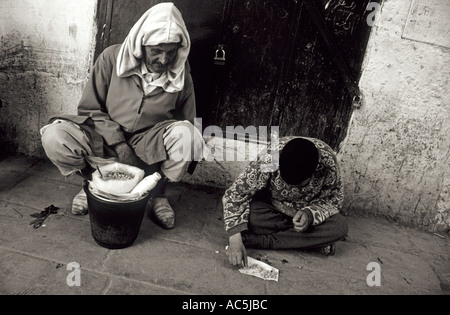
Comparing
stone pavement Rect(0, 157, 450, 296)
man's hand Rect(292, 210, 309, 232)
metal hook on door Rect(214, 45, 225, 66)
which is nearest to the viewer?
stone pavement Rect(0, 157, 450, 296)

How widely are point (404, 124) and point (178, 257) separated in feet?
7.74

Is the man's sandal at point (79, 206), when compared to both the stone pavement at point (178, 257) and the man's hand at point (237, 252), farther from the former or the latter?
the man's hand at point (237, 252)

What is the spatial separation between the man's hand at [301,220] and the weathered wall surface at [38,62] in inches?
88.1

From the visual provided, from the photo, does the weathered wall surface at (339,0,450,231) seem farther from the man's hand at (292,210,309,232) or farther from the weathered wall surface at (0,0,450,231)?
the man's hand at (292,210,309,232)

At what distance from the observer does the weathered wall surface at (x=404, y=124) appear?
3.38 meters

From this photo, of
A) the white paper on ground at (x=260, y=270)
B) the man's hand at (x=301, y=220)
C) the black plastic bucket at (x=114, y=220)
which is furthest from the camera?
the man's hand at (x=301, y=220)

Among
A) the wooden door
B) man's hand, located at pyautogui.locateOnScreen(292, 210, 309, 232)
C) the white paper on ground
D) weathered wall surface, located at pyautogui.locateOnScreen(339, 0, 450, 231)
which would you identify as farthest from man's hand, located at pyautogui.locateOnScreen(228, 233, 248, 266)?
weathered wall surface, located at pyautogui.locateOnScreen(339, 0, 450, 231)

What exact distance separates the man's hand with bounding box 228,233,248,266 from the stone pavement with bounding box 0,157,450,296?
8cm

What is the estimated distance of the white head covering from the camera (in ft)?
9.04

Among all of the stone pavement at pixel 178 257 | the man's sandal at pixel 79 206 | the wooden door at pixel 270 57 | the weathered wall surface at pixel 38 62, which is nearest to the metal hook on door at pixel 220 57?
the wooden door at pixel 270 57

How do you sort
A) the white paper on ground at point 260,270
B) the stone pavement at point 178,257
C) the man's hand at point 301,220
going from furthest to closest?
the man's hand at point 301,220 < the white paper on ground at point 260,270 < the stone pavement at point 178,257

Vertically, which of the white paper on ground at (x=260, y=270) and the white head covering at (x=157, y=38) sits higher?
the white head covering at (x=157, y=38)

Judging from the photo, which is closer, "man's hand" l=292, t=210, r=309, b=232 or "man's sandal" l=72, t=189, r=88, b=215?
"man's hand" l=292, t=210, r=309, b=232
